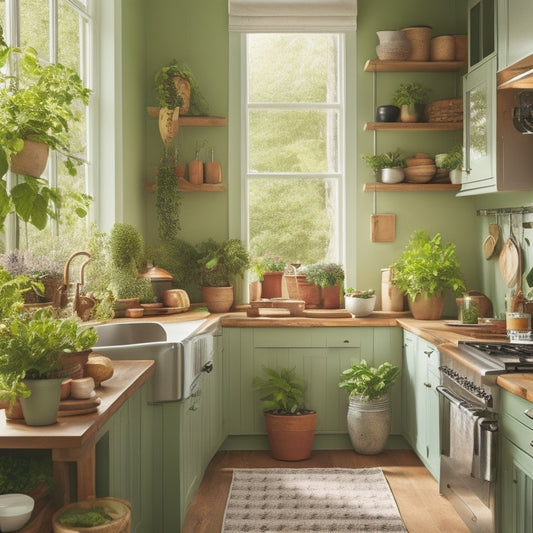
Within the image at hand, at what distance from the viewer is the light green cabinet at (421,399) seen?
425cm

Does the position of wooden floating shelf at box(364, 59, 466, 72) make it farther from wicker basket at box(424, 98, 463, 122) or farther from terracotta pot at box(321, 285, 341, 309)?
terracotta pot at box(321, 285, 341, 309)

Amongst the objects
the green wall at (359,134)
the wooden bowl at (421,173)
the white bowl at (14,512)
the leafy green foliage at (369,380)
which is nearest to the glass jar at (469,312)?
the leafy green foliage at (369,380)

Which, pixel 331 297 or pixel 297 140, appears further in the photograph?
pixel 297 140

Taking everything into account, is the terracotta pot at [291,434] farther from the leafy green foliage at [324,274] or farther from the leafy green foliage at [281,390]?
the leafy green foliage at [324,274]

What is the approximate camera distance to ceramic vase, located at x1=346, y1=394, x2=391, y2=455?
490cm

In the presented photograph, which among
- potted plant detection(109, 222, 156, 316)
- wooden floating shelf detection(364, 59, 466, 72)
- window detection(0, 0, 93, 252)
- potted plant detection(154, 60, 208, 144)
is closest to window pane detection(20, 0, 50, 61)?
window detection(0, 0, 93, 252)

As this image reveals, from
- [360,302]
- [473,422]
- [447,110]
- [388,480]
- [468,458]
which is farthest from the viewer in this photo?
[447,110]

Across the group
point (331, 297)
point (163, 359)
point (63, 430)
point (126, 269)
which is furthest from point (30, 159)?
point (331, 297)

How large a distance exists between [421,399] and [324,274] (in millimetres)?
1254

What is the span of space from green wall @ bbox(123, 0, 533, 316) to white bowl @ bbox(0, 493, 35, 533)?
140 inches

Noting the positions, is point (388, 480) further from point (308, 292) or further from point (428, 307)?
point (308, 292)

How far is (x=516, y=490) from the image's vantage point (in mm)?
2932

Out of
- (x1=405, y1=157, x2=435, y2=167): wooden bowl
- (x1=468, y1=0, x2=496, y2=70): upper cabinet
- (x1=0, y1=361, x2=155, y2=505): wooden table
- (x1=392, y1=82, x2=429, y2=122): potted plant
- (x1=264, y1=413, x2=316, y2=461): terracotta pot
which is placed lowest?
(x1=264, y1=413, x2=316, y2=461): terracotta pot

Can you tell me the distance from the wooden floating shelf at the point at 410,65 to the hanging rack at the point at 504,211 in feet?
3.34
